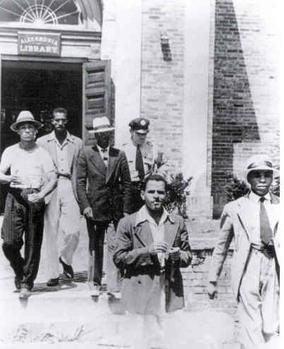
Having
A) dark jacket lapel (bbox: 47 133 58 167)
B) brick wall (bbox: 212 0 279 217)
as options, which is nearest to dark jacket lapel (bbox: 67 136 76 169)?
dark jacket lapel (bbox: 47 133 58 167)

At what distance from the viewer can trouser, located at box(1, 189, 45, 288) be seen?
4707 millimetres

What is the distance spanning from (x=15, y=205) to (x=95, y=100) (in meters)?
3.33

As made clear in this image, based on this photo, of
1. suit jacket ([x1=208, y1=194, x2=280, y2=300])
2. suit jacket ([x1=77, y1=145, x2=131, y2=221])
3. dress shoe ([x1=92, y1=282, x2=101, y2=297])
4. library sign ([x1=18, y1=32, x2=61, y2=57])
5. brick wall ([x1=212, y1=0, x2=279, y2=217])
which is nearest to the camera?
suit jacket ([x1=208, y1=194, x2=280, y2=300])

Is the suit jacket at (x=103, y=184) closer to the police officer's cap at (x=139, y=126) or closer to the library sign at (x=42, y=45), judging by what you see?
the police officer's cap at (x=139, y=126)

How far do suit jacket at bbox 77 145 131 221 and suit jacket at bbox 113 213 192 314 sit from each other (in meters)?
0.88

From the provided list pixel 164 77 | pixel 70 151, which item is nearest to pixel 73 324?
pixel 70 151

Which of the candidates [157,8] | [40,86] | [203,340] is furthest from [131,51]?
[203,340]

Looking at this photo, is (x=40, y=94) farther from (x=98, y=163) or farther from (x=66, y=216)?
(x=98, y=163)

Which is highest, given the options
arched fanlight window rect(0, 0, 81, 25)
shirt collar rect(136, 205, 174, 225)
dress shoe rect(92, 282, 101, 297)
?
arched fanlight window rect(0, 0, 81, 25)

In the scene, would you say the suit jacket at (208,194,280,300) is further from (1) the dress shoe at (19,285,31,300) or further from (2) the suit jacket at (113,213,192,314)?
(1) the dress shoe at (19,285,31,300)

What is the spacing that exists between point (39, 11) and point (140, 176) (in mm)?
3846

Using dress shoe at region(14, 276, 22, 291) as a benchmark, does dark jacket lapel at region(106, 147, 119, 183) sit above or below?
above

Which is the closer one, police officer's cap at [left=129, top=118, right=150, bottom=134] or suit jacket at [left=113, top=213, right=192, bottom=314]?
suit jacket at [left=113, top=213, right=192, bottom=314]

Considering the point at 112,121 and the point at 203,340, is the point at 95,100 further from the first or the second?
the point at 203,340
